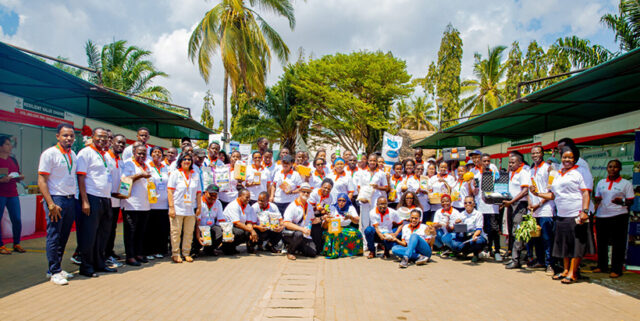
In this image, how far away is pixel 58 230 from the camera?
4.90 metres

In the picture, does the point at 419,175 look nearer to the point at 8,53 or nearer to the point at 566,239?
the point at 566,239

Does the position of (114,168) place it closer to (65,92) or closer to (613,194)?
(65,92)

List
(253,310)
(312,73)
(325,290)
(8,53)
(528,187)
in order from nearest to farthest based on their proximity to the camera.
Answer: (253,310), (325,290), (8,53), (528,187), (312,73)

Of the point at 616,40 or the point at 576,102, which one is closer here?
the point at 576,102

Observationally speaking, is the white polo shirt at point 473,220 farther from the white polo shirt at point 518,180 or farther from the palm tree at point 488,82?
the palm tree at point 488,82

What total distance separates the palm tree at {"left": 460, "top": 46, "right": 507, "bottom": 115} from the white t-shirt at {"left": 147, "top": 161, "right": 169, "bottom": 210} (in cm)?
2874

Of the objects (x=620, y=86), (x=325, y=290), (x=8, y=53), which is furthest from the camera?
(x=620, y=86)

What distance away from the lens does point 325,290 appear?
5.00 metres

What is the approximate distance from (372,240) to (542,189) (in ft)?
9.76

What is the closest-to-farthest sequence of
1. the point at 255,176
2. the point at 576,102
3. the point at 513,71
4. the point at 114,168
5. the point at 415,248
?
the point at 114,168 → the point at 415,248 → the point at 255,176 → the point at 576,102 → the point at 513,71

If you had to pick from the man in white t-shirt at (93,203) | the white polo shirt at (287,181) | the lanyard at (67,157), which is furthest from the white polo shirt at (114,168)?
the white polo shirt at (287,181)

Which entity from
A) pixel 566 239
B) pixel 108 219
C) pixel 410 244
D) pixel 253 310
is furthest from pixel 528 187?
pixel 108 219

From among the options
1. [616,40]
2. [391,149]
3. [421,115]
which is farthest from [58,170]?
[421,115]

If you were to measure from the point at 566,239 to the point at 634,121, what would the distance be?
409 centimetres
